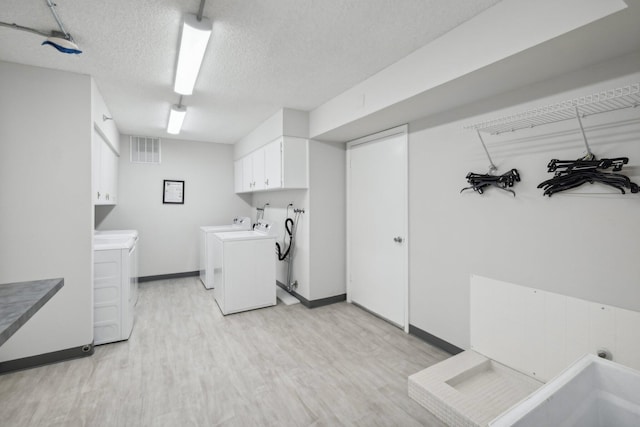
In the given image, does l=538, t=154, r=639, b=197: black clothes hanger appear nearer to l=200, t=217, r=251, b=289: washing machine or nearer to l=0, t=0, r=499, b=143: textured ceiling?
l=0, t=0, r=499, b=143: textured ceiling

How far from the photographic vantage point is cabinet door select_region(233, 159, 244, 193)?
17.8 feet

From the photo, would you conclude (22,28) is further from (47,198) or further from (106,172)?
(106,172)

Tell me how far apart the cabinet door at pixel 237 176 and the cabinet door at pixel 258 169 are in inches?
31.3

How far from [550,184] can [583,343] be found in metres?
0.98

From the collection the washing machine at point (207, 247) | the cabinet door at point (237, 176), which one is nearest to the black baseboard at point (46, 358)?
the washing machine at point (207, 247)

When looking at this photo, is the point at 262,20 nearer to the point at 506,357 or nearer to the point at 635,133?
the point at 635,133

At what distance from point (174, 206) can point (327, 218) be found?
3.08 m

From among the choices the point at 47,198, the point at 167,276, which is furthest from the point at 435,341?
the point at 167,276

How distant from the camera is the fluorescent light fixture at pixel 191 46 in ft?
5.84

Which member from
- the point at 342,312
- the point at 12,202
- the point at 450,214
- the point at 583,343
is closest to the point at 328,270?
the point at 342,312

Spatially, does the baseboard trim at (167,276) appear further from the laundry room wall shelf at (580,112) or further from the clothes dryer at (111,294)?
the laundry room wall shelf at (580,112)

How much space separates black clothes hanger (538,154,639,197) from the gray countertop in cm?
263

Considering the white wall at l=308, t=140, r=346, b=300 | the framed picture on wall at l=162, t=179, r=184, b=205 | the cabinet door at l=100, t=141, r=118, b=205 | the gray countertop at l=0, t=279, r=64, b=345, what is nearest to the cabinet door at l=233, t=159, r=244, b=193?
the framed picture on wall at l=162, t=179, r=184, b=205

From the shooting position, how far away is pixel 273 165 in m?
3.97
